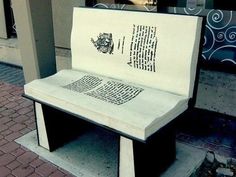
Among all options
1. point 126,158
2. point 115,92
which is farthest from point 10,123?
point 126,158

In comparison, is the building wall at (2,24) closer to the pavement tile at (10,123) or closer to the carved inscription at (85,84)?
the pavement tile at (10,123)

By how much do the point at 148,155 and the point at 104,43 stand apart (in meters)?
1.20

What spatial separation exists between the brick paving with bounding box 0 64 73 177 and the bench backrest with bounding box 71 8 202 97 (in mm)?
1041

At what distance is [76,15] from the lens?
3.47 m

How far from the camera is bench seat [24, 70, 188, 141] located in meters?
2.37

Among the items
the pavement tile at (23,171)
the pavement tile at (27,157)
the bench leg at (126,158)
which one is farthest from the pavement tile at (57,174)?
the bench leg at (126,158)

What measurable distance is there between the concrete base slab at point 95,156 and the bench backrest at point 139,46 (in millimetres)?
741

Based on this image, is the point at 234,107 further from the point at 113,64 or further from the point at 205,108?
the point at 113,64

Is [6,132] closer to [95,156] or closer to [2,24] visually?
[95,156]

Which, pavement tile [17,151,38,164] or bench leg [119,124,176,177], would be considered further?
pavement tile [17,151,38,164]

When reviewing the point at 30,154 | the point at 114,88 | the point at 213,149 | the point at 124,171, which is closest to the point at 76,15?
the point at 114,88

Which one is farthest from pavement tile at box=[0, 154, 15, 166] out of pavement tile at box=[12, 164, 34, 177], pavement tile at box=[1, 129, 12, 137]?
pavement tile at box=[1, 129, 12, 137]

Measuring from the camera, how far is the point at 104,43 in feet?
10.6

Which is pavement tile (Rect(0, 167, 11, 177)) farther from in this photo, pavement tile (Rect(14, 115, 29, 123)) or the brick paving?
pavement tile (Rect(14, 115, 29, 123))
